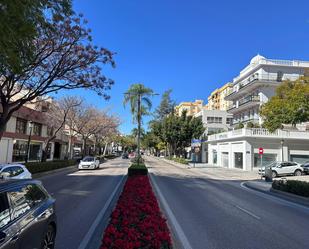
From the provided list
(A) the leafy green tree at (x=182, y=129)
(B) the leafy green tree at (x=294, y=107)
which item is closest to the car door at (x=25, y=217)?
(B) the leafy green tree at (x=294, y=107)

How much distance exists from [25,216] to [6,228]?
2.07ft

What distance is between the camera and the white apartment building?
129 feet

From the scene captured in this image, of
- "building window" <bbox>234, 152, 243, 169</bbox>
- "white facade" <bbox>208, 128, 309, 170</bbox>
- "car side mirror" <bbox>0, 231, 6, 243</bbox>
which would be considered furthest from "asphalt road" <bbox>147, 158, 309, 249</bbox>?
"building window" <bbox>234, 152, 243, 169</bbox>

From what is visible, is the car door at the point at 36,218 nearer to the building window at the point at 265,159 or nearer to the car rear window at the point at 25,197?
the car rear window at the point at 25,197

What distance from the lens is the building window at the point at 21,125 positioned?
36344 millimetres

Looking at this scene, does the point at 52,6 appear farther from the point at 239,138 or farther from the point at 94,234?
the point at 239,138

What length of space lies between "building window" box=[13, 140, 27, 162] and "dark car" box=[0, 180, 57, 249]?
34.1 m

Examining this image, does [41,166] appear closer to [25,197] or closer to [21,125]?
[21,125]

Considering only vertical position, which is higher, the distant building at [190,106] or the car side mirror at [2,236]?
the distant building at [190,106]

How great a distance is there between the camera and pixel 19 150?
123 feet

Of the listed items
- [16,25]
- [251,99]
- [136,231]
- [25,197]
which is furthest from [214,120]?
[136,231]

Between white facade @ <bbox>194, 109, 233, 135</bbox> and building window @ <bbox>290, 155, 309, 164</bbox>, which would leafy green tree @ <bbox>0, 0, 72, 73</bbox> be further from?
white facade @ <bbox>194, 109, 233, 135</bbox>

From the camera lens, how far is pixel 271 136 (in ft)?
129

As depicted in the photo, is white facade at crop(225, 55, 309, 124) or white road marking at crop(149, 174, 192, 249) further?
white facade at crop(225, 55, 309, 124)
